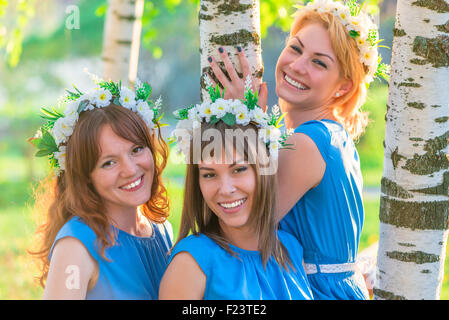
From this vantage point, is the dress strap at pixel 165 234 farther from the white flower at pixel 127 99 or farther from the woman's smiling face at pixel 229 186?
the white flower at pixel 127 99

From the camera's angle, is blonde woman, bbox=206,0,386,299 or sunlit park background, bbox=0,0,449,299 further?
sunlit park background, bbox=0,0,449,299

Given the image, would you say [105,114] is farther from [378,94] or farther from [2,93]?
[2,93]

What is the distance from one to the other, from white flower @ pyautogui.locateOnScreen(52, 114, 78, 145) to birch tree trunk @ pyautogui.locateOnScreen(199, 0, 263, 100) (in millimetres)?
632

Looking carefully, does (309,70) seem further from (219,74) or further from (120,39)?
(120,39)

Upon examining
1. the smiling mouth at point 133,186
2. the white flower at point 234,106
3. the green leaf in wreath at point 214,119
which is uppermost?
the white flower at point 234,106

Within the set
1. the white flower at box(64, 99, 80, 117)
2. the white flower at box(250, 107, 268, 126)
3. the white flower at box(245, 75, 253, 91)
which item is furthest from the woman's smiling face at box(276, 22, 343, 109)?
the white flower at box(64, 99, 80, 117)

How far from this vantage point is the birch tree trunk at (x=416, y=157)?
2131 mm

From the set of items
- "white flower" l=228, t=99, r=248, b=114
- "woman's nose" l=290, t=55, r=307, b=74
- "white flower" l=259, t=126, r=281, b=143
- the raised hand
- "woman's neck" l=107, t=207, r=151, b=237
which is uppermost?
"woman's nose" l=290, t=55, r=307, b=74

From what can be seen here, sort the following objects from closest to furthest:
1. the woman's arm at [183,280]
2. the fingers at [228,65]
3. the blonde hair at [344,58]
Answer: the woman's arm at [183,280], the fingers at [228,65], the blonde hair at [344,58]

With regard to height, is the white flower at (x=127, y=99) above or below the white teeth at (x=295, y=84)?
below

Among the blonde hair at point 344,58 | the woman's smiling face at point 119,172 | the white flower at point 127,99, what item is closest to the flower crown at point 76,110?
the white flower at point 127,99

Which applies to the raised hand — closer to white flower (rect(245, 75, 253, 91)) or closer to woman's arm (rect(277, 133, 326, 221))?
white flower (rect(245, 75, 253, 91))

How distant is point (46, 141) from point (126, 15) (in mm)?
2165

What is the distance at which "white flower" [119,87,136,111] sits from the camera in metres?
2.29
